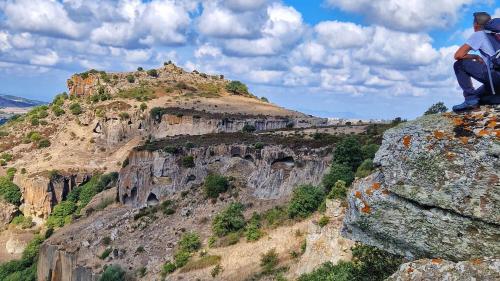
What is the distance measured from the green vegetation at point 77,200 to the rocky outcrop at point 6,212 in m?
5.85

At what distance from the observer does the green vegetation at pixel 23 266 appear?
63.0 meters

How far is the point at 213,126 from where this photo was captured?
8006cm

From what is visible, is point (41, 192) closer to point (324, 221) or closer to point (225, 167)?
point (225, 167)

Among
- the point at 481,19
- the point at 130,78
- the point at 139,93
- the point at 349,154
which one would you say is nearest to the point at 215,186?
the point at 349,154

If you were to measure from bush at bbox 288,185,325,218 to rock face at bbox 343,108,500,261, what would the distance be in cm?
2858

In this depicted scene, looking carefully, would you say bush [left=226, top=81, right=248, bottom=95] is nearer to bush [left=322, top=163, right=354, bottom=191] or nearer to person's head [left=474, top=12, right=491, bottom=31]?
bush [left=322, top=163, right=354, bottom=191]

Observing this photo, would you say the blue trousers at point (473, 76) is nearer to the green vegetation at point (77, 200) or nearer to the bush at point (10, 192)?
the green vegetation at point (77, 200)

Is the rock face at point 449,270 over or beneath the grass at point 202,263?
over

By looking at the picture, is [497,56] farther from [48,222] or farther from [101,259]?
[48,222]

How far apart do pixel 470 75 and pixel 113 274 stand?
127ft

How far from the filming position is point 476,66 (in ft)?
26.6

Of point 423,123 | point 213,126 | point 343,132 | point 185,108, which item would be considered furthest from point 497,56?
point 185,108

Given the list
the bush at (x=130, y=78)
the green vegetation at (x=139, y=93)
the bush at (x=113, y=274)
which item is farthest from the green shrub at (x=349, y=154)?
the bush at (x=130, y=78)

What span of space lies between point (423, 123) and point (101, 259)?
44.5 metres
